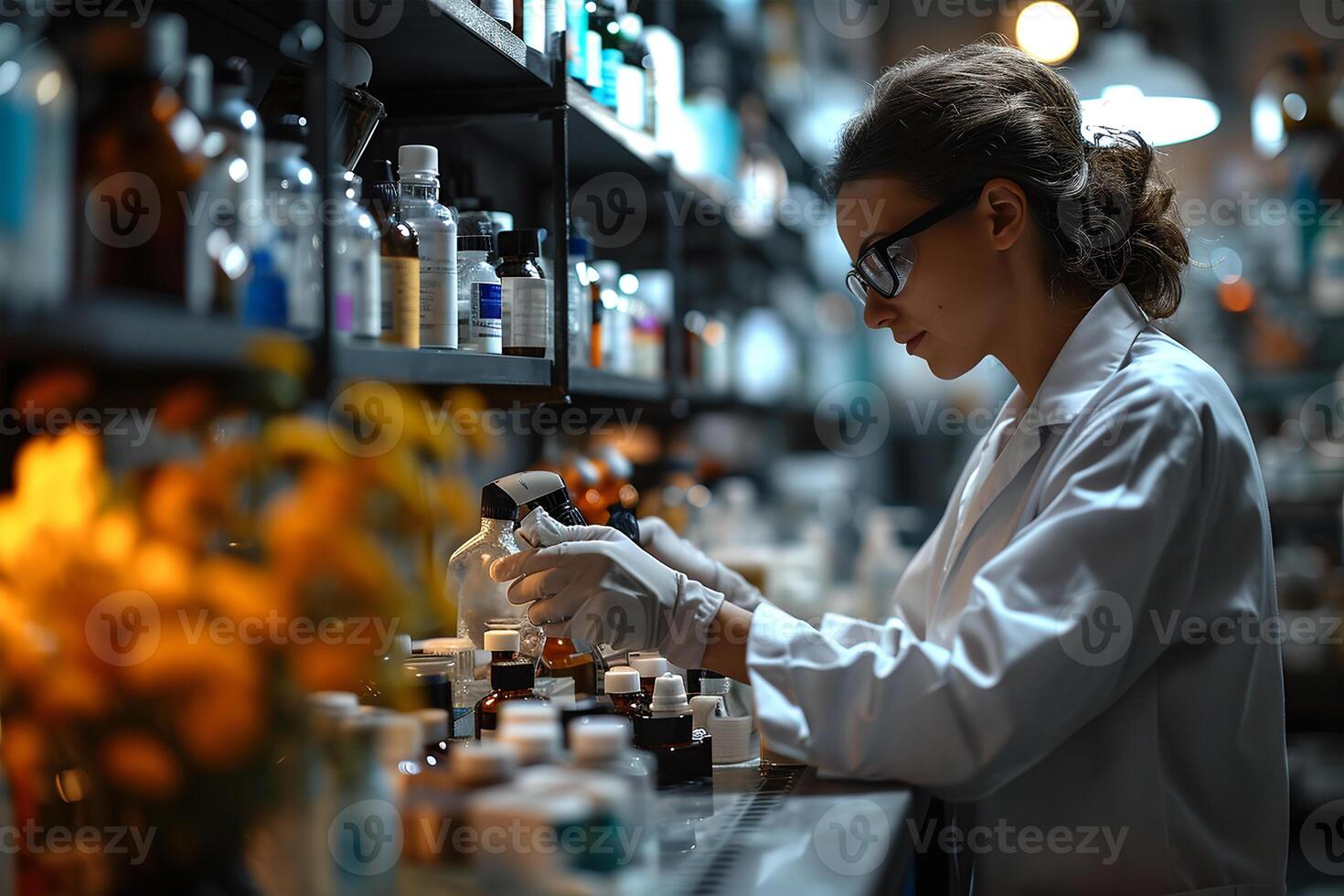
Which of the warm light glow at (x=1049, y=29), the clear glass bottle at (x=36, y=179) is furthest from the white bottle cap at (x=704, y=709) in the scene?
the warm light glow at (x=1049, y=29)

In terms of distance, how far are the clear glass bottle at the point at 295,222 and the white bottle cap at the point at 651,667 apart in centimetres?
73

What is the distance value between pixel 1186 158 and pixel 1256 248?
692 millimetres

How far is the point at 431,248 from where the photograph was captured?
60.2 inches

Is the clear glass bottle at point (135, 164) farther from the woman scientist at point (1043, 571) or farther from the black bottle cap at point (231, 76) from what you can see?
the woman scientist at point (1043, 571)

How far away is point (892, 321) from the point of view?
178 centimetres

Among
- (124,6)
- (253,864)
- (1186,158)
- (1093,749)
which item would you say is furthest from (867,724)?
(1186,158)

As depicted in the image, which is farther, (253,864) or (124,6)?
(124,6)

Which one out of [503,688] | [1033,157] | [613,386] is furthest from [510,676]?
[1033,157]

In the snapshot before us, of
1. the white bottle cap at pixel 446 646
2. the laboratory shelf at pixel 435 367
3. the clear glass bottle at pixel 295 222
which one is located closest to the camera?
the clear glass bottle at pixel 295 222

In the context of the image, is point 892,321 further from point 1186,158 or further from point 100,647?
point 1186,158

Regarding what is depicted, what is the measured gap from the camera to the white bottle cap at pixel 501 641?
5.23ft

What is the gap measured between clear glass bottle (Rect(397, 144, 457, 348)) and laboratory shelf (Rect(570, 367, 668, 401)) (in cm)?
38

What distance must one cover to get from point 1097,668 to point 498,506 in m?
0.80

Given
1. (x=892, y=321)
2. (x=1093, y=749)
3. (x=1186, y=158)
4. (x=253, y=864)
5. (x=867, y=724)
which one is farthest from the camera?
(x=1186, y=158)
